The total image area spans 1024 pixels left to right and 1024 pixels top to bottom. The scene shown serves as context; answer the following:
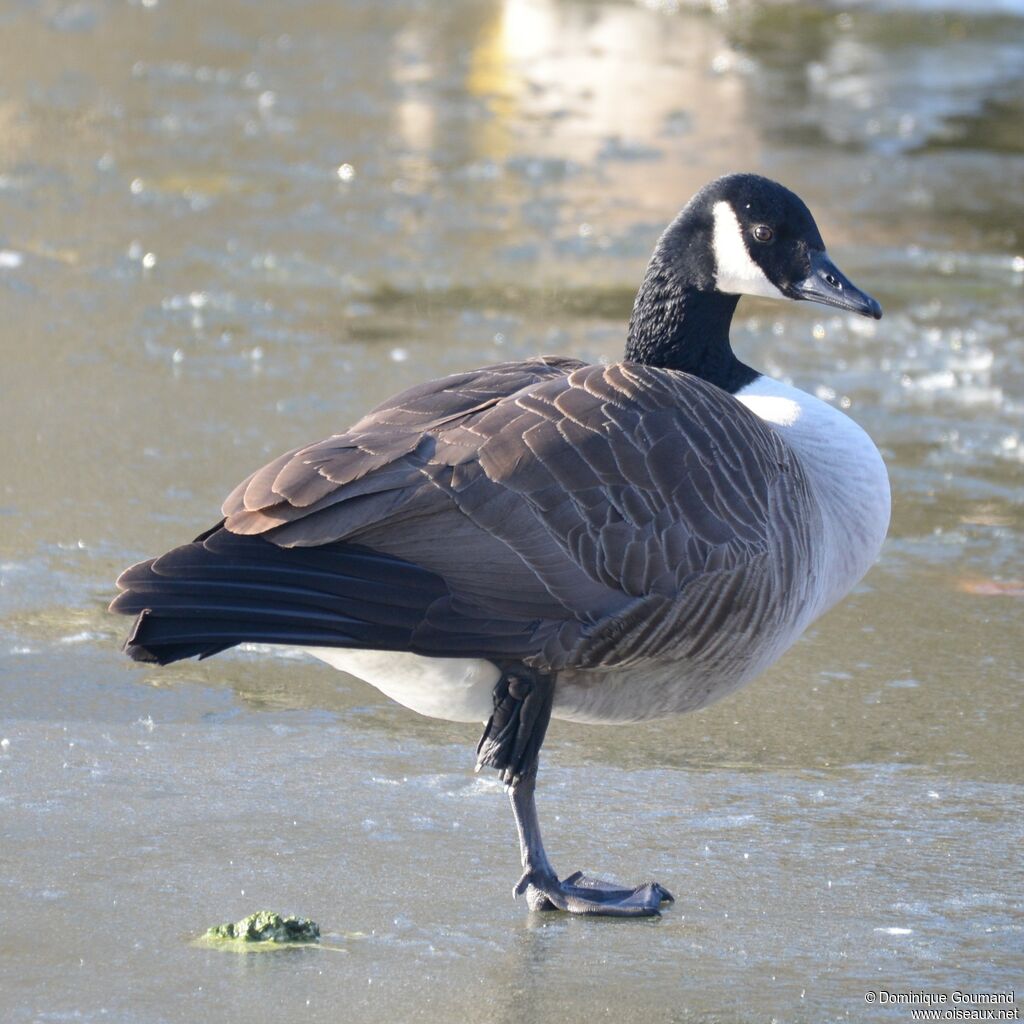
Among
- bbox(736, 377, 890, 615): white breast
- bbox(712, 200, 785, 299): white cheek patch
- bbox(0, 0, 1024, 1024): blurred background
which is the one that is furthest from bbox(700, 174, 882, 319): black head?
bbox(0, 0, 1024, 1024): blurred background

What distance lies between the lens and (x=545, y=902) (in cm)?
326

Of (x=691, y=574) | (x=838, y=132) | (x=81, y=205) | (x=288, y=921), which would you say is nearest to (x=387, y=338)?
(x=81, y=205)

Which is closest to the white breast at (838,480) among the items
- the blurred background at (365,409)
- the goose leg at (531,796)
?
the blurred background at (365,409)

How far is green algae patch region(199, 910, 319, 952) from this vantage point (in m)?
2.98

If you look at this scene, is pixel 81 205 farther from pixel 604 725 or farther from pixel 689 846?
pixel 689 846

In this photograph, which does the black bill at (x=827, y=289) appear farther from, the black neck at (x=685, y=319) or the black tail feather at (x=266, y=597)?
the black tail feather at (x=266, y=597)

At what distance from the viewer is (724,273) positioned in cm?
400

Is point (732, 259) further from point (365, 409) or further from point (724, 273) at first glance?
point (365, 409)

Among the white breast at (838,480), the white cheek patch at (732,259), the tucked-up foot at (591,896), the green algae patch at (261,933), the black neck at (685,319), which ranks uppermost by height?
the white cheek patch at (732,259)

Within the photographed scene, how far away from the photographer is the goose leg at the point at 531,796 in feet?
10.6

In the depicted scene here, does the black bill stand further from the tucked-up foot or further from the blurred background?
the tucked-up foot

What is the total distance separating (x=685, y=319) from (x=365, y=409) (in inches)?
87.1

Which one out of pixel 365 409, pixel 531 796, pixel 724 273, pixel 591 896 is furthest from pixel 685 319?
pixel 365 409

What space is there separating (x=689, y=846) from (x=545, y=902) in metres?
0.40
